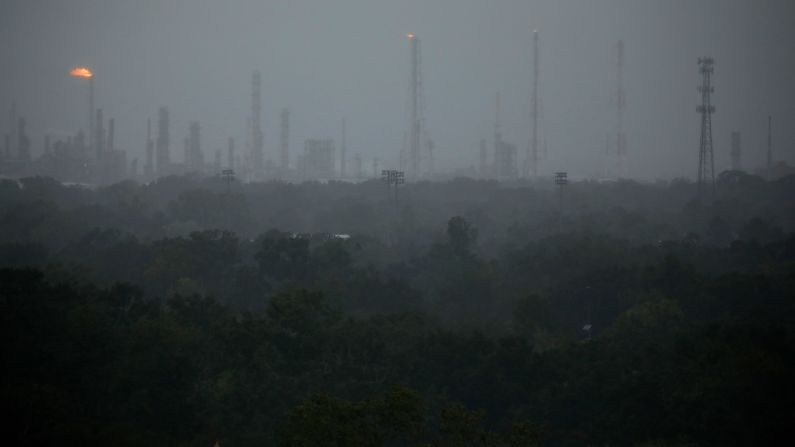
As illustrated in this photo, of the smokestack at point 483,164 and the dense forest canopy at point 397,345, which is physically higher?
the smokestack at point 483,164

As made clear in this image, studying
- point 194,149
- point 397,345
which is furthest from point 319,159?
point 397,345

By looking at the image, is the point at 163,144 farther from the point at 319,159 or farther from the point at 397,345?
the point at 397,345

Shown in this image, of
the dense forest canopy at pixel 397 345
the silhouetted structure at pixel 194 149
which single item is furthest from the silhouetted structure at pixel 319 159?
the dense forest canopy at pixel 397 345

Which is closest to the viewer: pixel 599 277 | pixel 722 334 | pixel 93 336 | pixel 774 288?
pixel 93 336

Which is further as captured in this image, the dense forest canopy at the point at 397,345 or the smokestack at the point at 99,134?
the smokestack at the point at 99,134

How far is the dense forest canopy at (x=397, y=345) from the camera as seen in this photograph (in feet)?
76.9

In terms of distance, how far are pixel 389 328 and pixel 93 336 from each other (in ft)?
32.1

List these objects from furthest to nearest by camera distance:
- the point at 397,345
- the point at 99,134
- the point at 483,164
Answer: the point at 483,164 < the point at 99,134 < the point at 397,345

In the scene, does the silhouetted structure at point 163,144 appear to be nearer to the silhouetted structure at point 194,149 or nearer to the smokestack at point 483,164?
the silhouetted structure at point 194,149

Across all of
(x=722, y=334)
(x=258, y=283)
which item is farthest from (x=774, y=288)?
(x=258, y=283)

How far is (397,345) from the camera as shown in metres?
31.6

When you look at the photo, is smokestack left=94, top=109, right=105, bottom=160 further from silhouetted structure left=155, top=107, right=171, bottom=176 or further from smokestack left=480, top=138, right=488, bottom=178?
smokestack left=480, top=138, right=488, bottom=178

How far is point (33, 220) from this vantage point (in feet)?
216

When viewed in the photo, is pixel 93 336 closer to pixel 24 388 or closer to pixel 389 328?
pixel 24 388
